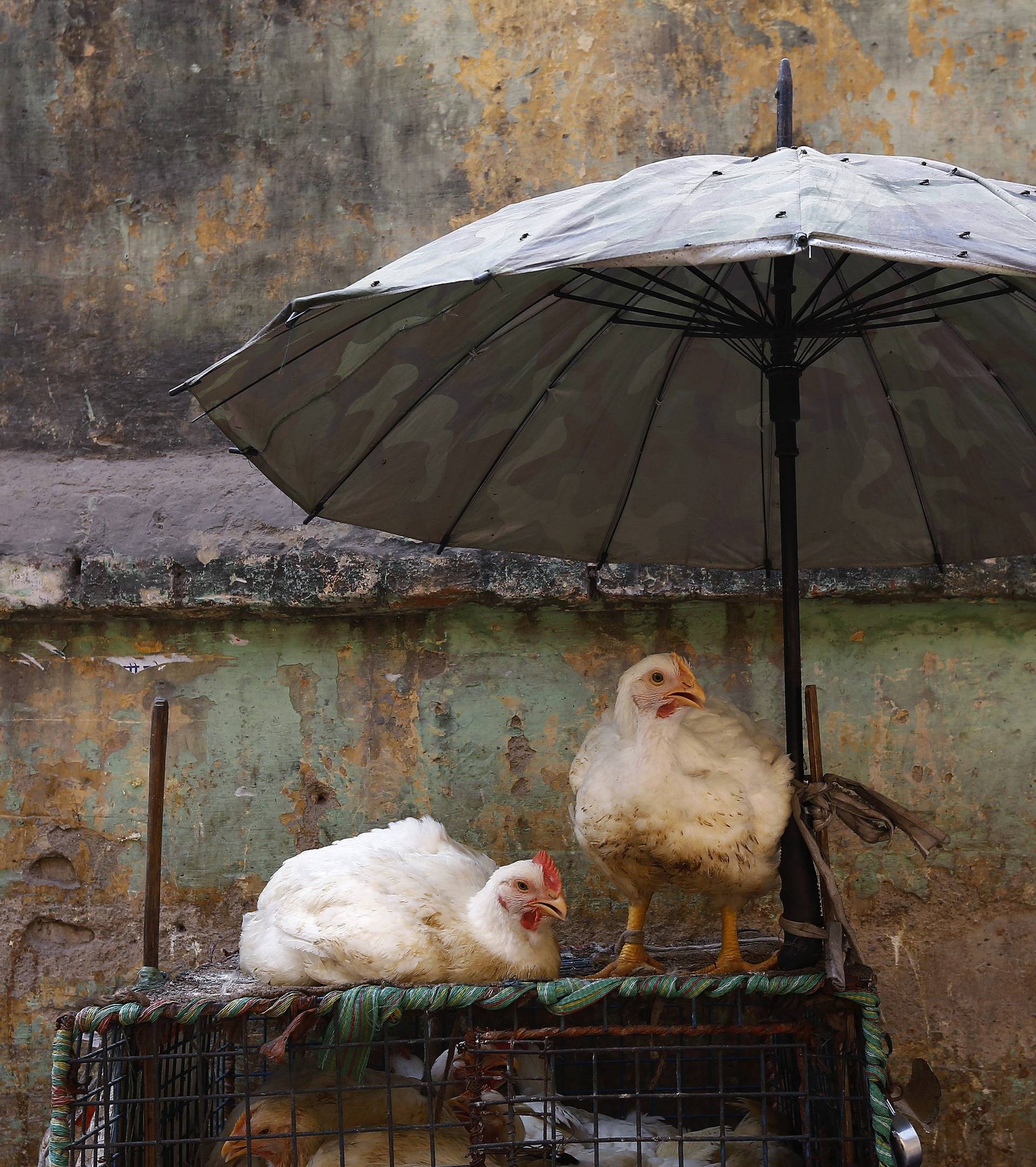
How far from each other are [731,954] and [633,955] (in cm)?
23

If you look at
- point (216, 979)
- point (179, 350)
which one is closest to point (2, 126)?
point (179, 350)

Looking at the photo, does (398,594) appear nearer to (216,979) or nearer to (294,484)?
(294,484)

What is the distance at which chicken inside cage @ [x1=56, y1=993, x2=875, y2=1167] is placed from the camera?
2.46 m

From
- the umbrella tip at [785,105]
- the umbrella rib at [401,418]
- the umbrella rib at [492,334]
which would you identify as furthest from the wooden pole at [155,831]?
the umbrella tip at [785,105]

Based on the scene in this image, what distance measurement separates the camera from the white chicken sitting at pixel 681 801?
103 inches

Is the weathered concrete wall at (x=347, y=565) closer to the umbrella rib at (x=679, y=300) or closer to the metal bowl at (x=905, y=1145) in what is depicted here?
the umbrella rib at (x=679, y=300)

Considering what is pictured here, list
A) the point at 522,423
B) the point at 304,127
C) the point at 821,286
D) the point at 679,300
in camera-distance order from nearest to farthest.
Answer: the point at 821,286 < the point at 679,300 < the point at 522,423 < the point at 304,127

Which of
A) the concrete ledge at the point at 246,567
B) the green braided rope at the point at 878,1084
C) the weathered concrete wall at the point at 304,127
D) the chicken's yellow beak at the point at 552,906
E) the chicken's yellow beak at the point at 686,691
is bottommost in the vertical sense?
the green braided rope at the point at 878,1084

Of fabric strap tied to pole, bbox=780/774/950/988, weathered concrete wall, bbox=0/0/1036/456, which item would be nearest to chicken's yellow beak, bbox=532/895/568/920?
fabric strap tied to pole, bbox=780/774/950/988

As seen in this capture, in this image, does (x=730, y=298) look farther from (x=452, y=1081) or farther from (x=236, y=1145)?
(x=236, y=1145)

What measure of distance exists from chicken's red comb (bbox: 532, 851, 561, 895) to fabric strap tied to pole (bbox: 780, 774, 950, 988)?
522mm

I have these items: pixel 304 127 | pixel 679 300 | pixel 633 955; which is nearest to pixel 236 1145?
pixel 633 955

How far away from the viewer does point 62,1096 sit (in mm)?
2529

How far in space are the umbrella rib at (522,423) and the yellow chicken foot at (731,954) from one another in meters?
1.18
